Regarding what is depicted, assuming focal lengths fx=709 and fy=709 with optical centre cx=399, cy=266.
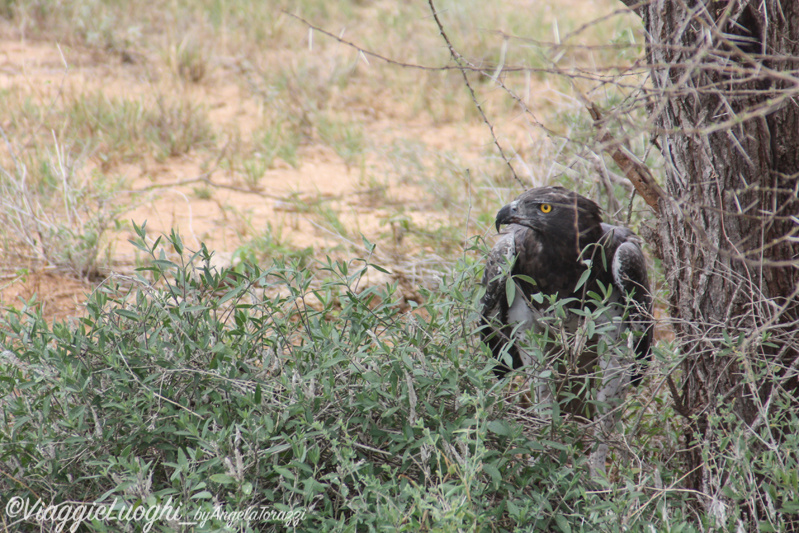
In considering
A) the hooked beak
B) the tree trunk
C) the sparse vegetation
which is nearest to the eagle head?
the hooked beak

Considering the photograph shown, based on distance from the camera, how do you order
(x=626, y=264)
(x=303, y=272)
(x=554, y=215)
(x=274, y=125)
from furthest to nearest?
(x=274, y=125) < (x=554, y=215) < (x=626, y=264) < (x=303, y=272)

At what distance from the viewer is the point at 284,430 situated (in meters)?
2.48

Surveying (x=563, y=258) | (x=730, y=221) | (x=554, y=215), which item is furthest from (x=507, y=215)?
(x=730, y=221)

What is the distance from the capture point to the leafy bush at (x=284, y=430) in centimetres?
215

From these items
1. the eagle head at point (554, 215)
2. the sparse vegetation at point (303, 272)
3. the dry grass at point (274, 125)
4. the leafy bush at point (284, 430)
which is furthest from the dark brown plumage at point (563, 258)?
the leafy bush at point (284, 430)

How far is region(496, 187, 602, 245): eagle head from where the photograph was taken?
344 centimetres

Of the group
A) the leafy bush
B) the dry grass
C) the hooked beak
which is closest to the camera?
the leafy bush

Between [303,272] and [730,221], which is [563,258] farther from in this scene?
[303,272]

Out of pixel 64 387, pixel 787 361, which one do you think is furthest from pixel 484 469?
pixel 64 387

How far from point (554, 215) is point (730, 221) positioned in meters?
1.03

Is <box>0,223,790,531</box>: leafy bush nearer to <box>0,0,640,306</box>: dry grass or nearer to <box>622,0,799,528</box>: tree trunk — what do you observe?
<box>622,0,799,528</box>: tree trunk

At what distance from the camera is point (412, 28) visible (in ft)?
31.6

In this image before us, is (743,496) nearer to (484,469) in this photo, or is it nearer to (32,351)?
(484,469)

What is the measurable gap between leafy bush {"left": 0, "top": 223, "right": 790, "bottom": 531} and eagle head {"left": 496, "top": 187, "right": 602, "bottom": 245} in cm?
99
